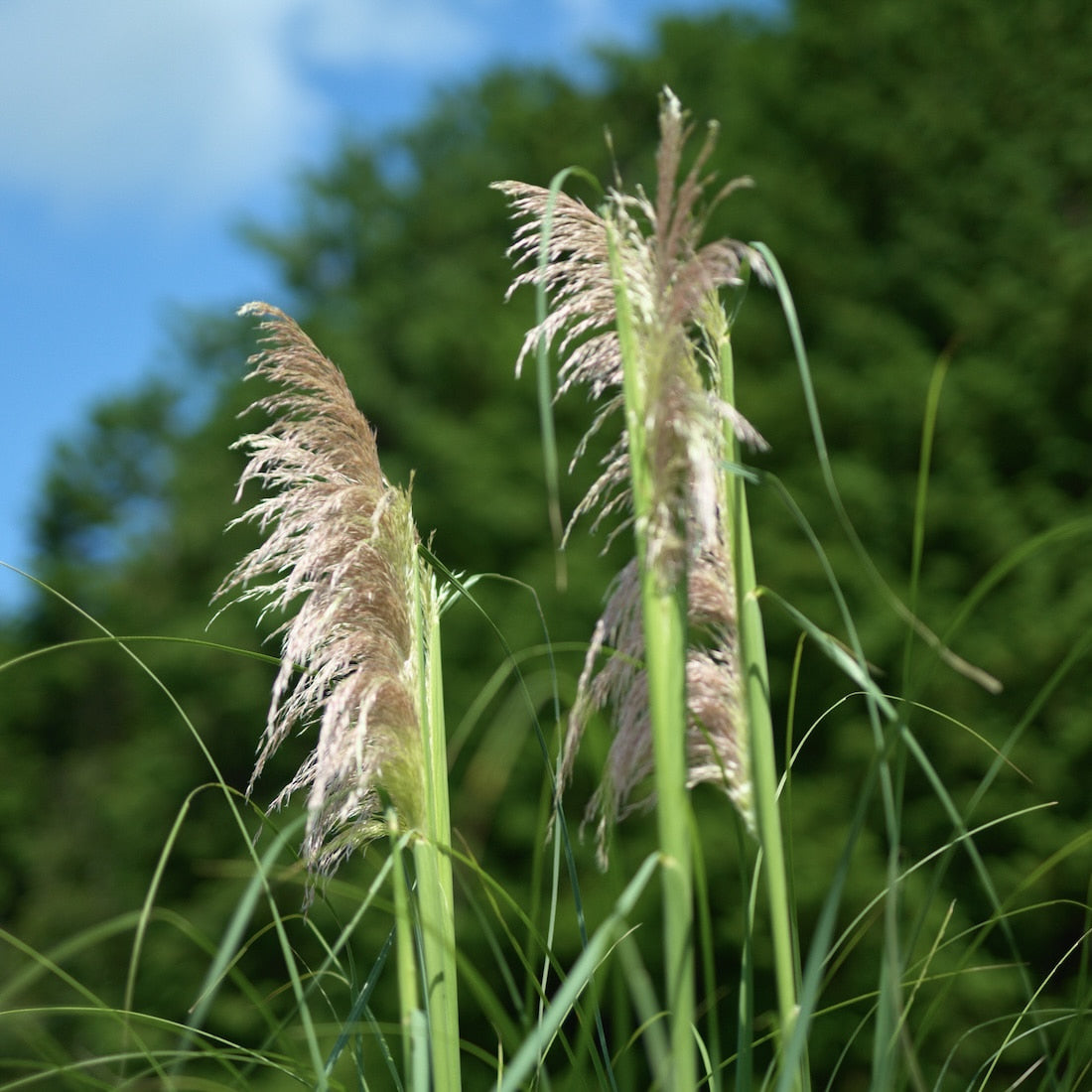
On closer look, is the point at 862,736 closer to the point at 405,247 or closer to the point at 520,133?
the point at 520,133

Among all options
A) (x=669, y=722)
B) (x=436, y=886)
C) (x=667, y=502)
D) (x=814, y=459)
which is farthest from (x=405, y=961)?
(x=814, y=459)

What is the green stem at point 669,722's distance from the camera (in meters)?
0.98

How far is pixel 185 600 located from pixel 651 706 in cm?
1198

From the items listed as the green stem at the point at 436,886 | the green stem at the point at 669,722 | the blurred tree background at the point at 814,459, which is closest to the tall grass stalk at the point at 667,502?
the green stem at the point at 669,722

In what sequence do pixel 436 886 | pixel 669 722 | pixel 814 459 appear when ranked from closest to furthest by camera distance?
1. pixel 669 722
2. pixel 436 886
3. pixel 814 459

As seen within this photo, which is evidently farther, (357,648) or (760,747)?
(357,648)

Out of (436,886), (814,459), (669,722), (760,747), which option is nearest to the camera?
(669,722)

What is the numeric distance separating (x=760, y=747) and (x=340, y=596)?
0.45 m

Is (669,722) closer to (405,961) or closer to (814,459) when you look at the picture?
(405,961)

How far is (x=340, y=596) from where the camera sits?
1.24 meters

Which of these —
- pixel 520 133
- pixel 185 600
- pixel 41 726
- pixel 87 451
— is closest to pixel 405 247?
pixel 520 133

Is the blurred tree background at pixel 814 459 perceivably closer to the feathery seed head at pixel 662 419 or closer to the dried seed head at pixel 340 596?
the dried seed head at pixel 340 596

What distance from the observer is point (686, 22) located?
12.6 meters

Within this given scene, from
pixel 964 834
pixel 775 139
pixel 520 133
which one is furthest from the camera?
pixel 520 133
